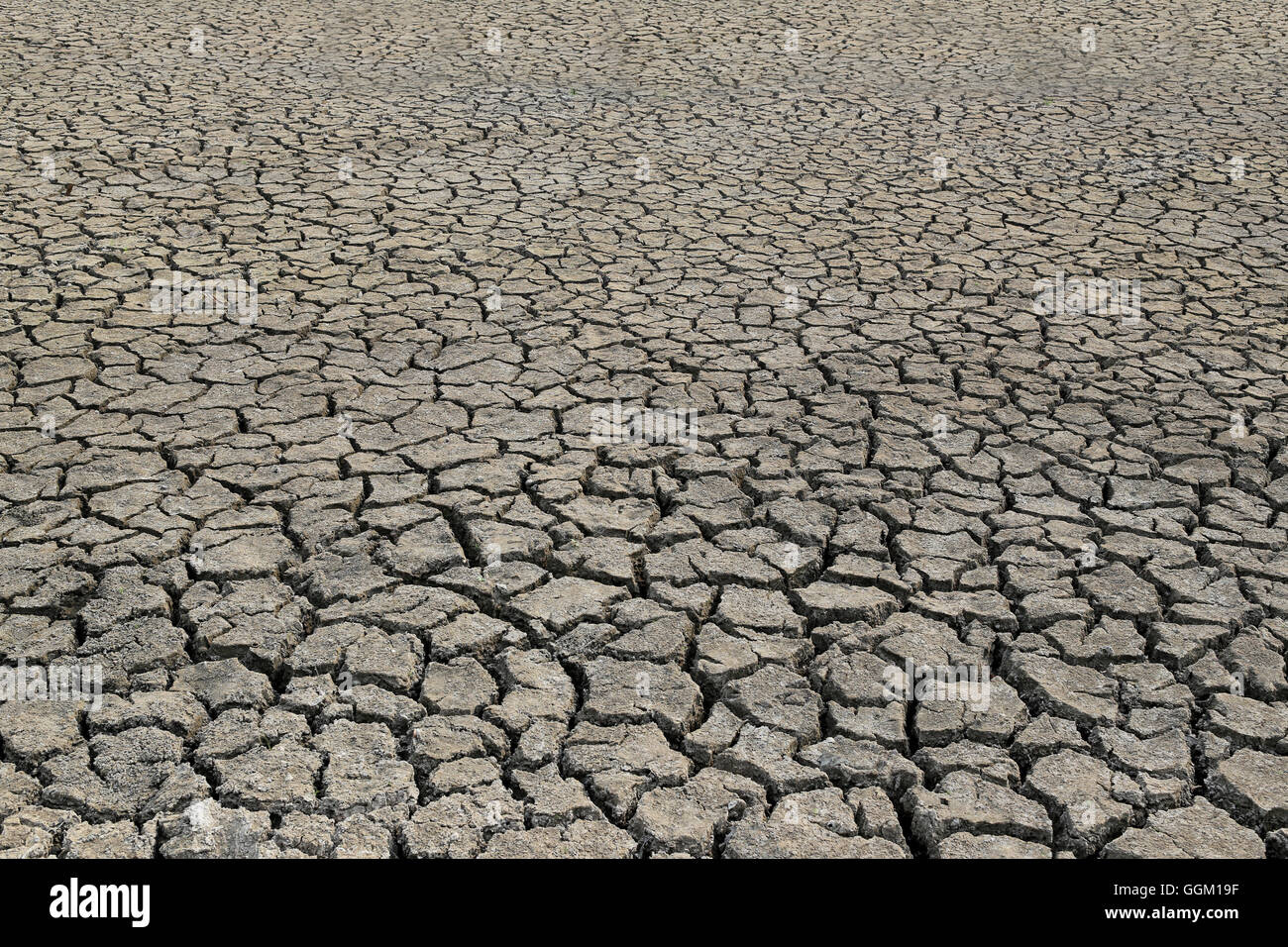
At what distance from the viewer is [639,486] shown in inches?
154

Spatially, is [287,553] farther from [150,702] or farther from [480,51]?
[480,51]

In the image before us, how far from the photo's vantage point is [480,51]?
378 inches

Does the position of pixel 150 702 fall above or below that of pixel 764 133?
below

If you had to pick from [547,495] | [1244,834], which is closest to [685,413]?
→ [547,495]

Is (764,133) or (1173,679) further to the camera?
(764,133)

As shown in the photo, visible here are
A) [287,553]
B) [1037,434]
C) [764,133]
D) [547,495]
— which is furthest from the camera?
[764,133]

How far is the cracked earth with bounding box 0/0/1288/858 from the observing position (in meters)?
2.77

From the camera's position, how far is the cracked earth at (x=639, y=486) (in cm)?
277

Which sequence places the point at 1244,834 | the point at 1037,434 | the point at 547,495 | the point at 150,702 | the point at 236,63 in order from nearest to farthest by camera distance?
the point at 1244,834
the point at 150,702
the point at 547,495
the point at 1037,434
the point at 236,63

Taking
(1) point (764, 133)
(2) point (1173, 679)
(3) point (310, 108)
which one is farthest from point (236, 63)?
(2) point (1173, 679)

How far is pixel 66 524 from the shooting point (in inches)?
144

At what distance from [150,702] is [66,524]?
957mm

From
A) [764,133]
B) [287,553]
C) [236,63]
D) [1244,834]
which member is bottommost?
[1244,834]

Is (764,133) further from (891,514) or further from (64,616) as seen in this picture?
(64,616)
